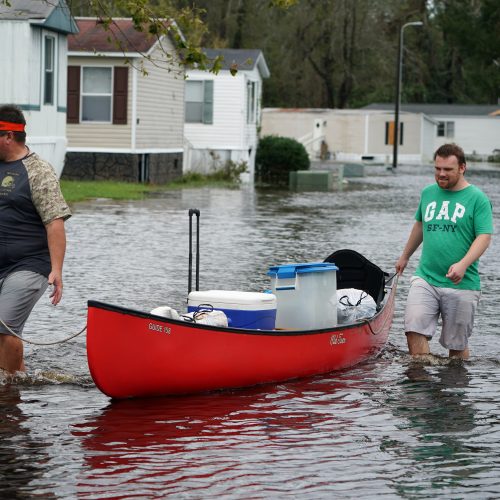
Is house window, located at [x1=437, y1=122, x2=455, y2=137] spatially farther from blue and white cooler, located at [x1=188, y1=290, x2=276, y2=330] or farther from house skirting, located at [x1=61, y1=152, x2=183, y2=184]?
blue and white cooler, located at [x1=188, y1=290, x2=276, y2=330]

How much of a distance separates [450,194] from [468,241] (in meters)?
0.40

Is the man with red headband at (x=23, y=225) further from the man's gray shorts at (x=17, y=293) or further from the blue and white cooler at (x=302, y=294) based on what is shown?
the blue and white cooler at (x=302, y=294)

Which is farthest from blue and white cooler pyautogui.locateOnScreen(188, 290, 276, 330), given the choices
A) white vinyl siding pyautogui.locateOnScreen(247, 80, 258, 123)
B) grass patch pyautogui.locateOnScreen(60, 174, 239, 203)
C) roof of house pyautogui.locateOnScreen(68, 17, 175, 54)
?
white vinyl siding pyautogui.locateOnScreen(247, 80, 258, 123)

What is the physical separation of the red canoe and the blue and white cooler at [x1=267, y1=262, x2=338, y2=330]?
0.75ft

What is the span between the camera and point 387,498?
22.7 ft

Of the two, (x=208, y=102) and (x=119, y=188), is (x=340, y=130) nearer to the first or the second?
(x=208, y=102)

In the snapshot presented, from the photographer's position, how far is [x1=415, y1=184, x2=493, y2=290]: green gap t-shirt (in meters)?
10.3

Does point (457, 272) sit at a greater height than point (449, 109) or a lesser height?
lesser

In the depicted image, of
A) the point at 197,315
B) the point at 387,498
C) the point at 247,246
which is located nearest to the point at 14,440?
the point at 197,315

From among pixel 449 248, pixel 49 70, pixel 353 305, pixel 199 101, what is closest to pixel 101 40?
pixel 49 70

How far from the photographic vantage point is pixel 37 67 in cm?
3069

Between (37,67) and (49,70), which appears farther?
(49,70)

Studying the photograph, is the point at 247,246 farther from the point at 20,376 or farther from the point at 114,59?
the point at 114,59

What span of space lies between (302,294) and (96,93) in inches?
1098
